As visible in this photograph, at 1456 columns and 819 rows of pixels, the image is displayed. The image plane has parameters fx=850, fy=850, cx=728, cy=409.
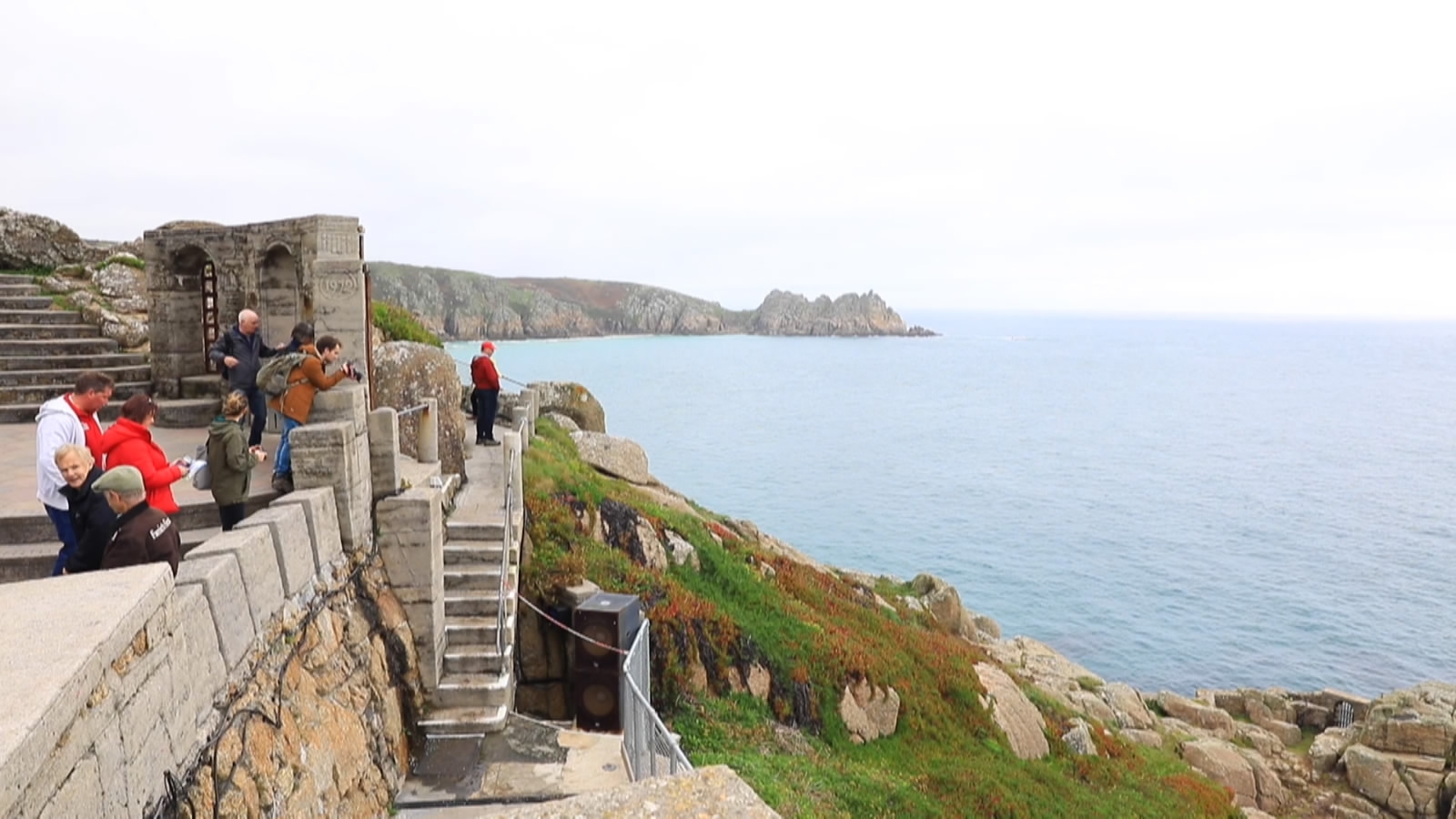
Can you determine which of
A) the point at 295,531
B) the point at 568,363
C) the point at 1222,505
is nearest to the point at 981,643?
the point at 295,531

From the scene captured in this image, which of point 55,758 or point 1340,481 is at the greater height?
point 55,758

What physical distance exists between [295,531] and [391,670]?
277cm

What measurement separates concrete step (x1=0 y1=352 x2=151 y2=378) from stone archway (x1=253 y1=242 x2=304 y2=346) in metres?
3.76

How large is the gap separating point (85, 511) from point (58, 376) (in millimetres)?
10492

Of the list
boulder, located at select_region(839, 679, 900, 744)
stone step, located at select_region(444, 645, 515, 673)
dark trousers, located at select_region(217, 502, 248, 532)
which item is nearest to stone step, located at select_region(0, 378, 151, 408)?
stone step, located at select_region(444, 645, 515, 673)

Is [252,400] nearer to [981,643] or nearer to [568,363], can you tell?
[981,643]

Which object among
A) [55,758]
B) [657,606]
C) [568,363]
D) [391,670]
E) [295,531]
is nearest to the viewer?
[55,758]

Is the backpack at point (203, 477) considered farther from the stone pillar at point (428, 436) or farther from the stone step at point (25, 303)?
the stone step at point (25, 303)

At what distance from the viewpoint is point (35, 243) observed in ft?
63.5

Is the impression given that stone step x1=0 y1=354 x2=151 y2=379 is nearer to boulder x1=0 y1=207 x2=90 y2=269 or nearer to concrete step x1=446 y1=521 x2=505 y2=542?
boulder x1=0 y1=207 x2=90 y2=269

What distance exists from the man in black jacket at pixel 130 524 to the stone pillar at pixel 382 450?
3.90 meters

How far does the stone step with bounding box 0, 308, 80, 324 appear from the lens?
50.4 feet

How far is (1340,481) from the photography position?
206ft

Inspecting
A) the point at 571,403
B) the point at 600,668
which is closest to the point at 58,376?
the point at 600,668
